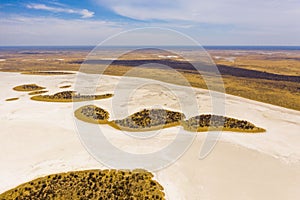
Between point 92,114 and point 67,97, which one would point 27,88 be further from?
point 92,114

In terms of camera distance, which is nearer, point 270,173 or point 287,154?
point 270,173

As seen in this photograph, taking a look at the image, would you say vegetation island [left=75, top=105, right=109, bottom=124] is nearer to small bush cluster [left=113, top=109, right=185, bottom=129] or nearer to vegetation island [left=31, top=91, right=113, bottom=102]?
small bush cluster [left=113, top=109, right=185, bottom=129]

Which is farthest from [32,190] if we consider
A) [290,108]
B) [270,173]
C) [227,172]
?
[290,108]

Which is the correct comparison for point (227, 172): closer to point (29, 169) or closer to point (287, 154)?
point (287, 154)

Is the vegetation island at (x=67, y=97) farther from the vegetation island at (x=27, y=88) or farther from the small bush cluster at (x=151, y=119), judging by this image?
the small bush cluster at (x=151, y=119)

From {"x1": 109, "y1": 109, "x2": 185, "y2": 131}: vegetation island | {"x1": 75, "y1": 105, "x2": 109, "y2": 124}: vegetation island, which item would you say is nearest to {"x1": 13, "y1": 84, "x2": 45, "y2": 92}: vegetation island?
{"x1": 75, "y1": 105, "x2": 109, "y2": 124}: vegetation island
